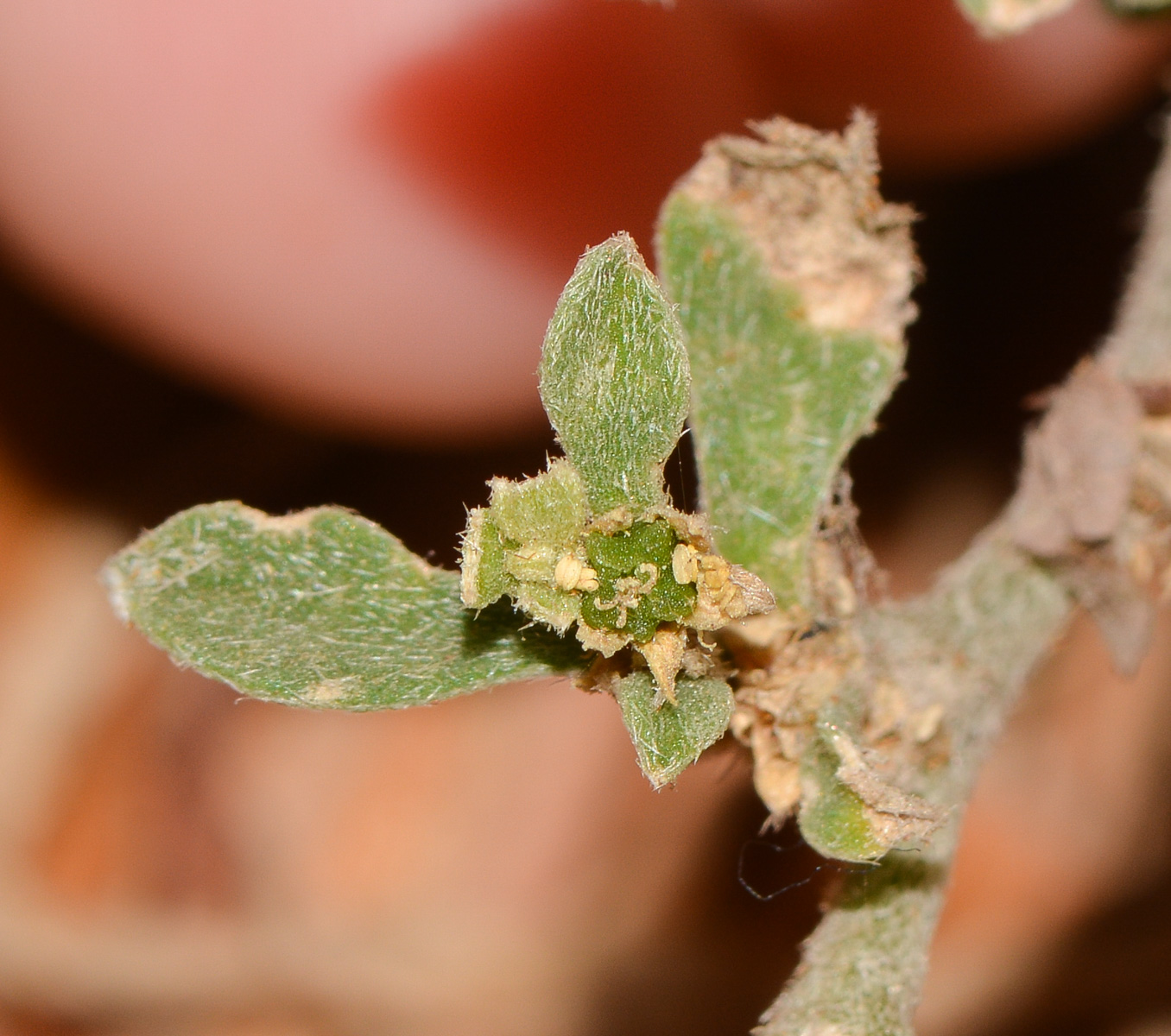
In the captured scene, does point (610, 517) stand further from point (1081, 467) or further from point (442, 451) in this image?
point (442, 451)

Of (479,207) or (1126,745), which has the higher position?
(479,207)

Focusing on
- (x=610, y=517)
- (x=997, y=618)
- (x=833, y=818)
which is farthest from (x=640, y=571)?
(x=997, y=618)

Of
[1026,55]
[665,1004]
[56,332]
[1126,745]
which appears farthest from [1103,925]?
[56,332]

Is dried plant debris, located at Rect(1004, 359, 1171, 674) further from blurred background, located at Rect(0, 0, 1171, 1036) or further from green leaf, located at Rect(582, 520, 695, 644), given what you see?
green leaf, located at Rect(582, 520, 695, 644)

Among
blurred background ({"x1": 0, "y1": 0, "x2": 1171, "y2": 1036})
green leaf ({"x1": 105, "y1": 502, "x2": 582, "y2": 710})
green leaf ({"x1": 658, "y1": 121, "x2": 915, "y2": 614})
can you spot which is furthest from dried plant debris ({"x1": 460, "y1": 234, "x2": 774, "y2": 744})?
blurred background ({"x1": 0, "y1": 0, "x2": 1171, "y2": 1036})

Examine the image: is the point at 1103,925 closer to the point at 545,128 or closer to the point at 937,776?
the point at 937,776

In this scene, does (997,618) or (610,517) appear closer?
(610,517)
